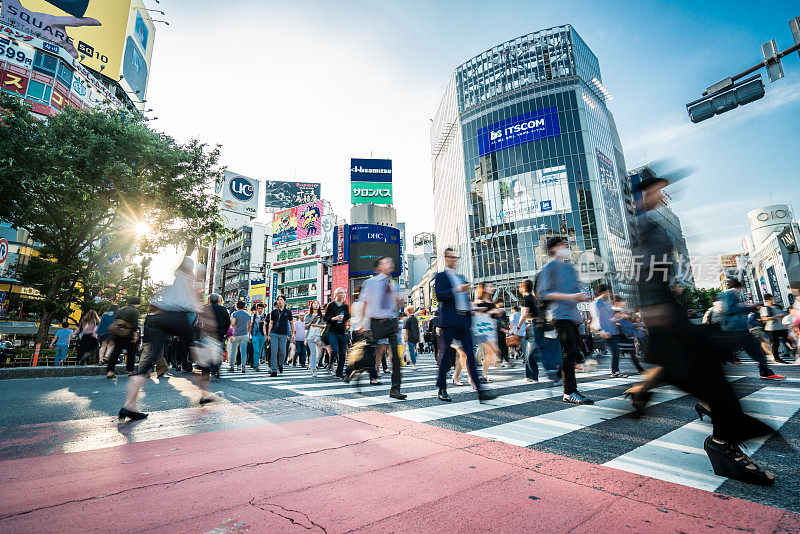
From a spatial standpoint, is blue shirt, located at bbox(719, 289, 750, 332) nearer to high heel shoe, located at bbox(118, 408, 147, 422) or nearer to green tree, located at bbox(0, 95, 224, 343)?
high heel shoe, located at bbox(118, 408, 147, 422)

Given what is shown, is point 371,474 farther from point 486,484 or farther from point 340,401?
point 340,401

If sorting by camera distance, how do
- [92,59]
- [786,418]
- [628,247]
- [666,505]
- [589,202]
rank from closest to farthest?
[666,505] → [628,247] → [786,418] → [92,59] → [589,202]

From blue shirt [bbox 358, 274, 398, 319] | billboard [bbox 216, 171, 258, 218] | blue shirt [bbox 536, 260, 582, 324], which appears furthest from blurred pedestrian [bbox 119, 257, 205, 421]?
billboard [bbox 216, 171, 258, 218]

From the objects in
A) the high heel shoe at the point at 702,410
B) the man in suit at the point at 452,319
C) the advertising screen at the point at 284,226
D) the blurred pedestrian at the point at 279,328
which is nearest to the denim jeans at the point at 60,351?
the blurred pedestrian at the point at 279,328

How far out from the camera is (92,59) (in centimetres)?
3312

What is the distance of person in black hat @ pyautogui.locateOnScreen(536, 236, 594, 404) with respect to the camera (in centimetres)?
397

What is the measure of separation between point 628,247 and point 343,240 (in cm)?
5849

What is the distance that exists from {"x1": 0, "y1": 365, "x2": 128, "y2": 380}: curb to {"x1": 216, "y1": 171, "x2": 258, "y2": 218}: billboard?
160ft

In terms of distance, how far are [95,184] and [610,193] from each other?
53.3m

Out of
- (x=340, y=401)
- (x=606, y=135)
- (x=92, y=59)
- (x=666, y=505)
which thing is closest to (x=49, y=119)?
(x=340, y=401)

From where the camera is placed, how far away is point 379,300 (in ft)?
16.3

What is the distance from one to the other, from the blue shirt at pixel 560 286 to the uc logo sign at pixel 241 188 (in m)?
57.5

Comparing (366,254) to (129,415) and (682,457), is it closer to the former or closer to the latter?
(129,415)

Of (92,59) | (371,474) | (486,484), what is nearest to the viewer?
(486,484)
